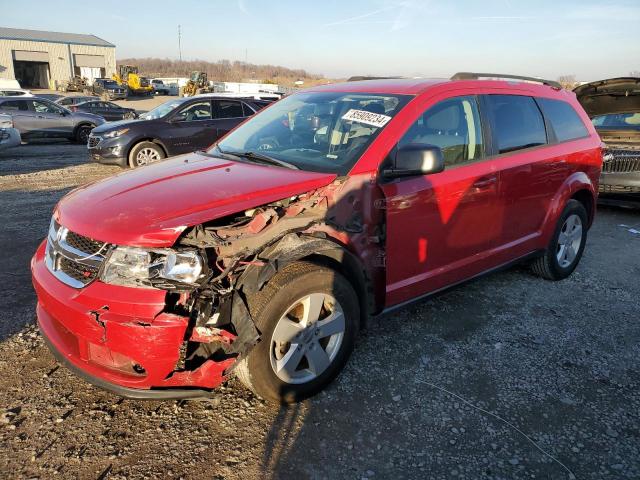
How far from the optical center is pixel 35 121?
14.7m

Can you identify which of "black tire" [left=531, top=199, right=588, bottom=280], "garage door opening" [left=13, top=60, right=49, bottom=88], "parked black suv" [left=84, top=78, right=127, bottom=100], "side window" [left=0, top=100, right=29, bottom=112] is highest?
"garage door opening" [left=13, top=60, right=49, bottom=88]

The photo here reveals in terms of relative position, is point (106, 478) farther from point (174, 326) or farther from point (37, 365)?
point (37, 365)

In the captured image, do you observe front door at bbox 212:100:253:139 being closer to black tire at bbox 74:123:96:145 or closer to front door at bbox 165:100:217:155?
front door at bbox 165:100:217:155

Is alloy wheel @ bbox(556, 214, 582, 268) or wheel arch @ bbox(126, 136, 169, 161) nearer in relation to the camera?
alloy wheel @ bbox(556, 214, 582, 268)

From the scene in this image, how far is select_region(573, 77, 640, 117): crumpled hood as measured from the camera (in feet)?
24.7

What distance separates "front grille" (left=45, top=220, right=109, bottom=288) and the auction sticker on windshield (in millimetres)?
1795

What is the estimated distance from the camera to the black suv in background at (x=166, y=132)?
9.55 m

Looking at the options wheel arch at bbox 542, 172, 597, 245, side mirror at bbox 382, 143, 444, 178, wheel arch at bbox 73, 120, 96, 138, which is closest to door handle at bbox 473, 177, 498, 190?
side mirror at bbox 382, 143, 444, 178

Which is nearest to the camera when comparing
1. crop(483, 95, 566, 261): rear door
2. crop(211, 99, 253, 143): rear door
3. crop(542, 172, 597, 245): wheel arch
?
crop(483, 95, 566, 261): rear door

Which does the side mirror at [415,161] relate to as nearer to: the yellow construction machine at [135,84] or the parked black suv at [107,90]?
the parked black suv at [107,90]

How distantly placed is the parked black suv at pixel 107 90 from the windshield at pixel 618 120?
40887mm

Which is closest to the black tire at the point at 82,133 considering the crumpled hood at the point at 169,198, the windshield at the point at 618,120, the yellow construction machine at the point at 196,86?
the crumpled hood at the point at 169,198

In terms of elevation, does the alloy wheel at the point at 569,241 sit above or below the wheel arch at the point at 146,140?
below

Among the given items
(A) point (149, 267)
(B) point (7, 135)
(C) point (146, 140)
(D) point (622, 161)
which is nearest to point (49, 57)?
(B) point (7, 135)
